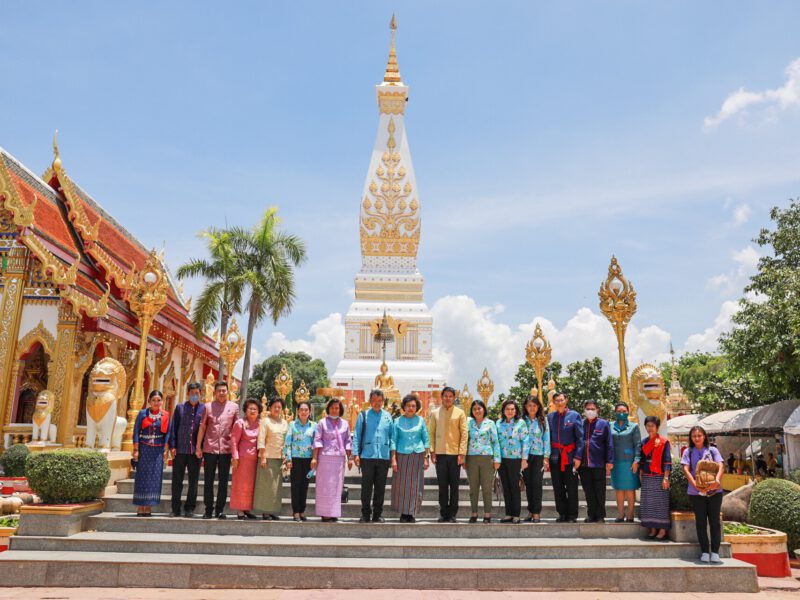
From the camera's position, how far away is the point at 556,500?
26.8ft

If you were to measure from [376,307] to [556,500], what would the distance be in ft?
61.3

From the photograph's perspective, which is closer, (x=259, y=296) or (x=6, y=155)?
(x=6, y=155)

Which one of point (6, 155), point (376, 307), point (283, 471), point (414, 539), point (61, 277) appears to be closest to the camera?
point (414, 539)

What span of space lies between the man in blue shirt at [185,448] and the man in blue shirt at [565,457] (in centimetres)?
465

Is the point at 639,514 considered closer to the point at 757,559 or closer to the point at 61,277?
the point at 757,559

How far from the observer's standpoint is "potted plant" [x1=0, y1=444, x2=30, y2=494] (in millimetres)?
12188

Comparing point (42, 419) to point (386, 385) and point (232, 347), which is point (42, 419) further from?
point (386, 385)

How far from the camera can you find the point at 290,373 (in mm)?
51500

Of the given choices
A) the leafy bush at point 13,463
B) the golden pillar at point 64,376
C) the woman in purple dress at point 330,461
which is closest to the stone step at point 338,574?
the woman in purple dress at point 330,461

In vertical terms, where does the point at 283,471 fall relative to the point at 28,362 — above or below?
below

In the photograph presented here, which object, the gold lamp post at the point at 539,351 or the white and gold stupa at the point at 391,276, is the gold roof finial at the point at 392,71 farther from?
the gold lamp post at the point at 539,351

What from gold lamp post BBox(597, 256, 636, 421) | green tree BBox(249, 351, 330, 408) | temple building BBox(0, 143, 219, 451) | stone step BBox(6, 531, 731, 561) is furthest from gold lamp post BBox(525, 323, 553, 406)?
green tree BBox(249, 351, 330, 408)

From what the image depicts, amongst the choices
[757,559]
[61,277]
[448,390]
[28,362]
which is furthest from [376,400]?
[28,362]

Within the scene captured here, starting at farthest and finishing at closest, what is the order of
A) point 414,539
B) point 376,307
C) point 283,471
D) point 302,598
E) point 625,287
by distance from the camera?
point 376,307 → point 625,287 → point 283,471 → point 414,539 → point 302,598
